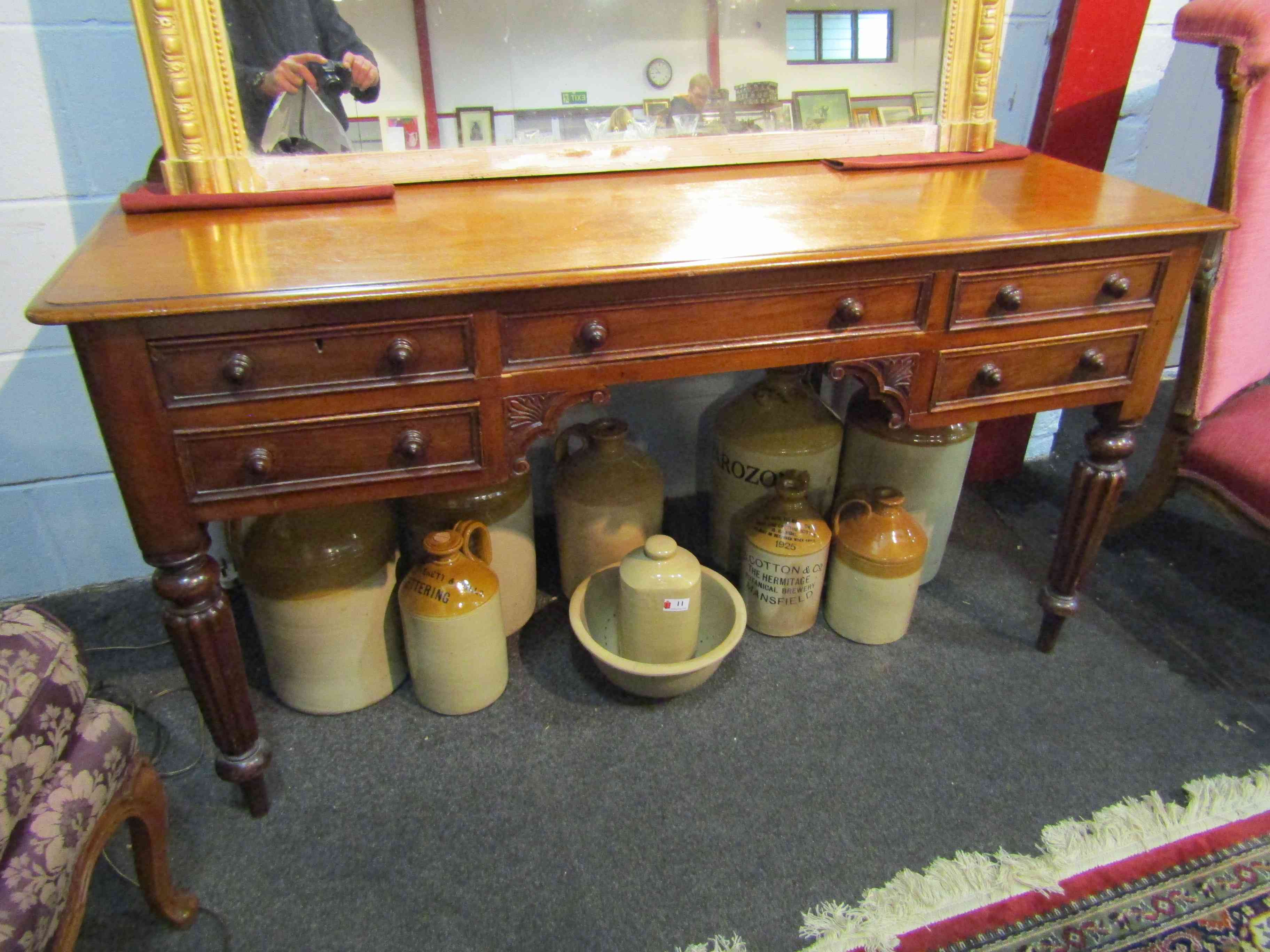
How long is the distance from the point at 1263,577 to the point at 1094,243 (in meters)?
1.06

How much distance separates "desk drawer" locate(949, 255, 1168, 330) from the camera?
118 cm

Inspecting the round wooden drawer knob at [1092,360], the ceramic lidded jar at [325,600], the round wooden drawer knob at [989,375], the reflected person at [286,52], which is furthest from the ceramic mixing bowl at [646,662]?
the reflected person at [286,52]

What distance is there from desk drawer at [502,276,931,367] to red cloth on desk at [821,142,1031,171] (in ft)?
1.25

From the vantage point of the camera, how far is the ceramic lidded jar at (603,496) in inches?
62.6

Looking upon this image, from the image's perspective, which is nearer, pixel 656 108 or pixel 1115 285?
pixel 1115 285

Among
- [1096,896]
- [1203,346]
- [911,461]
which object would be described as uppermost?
[1203,346]

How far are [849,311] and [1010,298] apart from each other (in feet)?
0.78

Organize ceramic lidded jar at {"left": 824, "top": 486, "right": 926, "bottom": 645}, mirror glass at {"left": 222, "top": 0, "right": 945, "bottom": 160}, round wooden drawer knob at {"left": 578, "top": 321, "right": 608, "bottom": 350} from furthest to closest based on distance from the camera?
ceramic lidded jar at {"left": 824, "top": 486, "right": 926, "bottom": 645} < mirror glass at {"left": 222, "top": 0, "right": 945, "bottom": 160} < round wooden drawer knob at {"left": 578, "top": 321, "right": 608, "bottom": 350}

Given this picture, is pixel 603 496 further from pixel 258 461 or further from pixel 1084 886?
pixel 1084 886

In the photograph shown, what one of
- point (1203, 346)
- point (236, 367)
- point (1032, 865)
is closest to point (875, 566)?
point (1032, 865)

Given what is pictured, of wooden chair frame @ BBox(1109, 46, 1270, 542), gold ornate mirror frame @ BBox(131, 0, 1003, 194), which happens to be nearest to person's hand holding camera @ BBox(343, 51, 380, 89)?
gold ornate mirror frame @ BBox(131, 0, 1003, 194)

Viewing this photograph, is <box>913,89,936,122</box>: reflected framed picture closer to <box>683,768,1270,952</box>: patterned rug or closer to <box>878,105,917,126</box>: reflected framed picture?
<box>878,105,917,126</box>: reflected framed picture

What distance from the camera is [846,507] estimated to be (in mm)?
1622

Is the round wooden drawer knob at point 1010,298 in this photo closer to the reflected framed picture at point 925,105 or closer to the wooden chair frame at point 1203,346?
the wooden chair frame at point 1203,346
